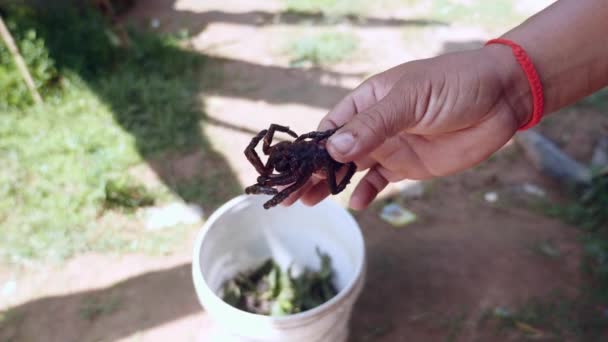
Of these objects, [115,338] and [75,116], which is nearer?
[115,338]

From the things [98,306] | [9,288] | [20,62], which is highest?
[20,62]

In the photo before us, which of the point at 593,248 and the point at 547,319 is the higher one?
the point at 593,248

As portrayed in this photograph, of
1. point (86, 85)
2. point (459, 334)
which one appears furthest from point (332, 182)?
point (86, 85)

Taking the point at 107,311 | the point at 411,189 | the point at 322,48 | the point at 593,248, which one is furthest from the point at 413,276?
the point at 322,48

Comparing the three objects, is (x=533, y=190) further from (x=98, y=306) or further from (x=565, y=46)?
(x=98, y=306)

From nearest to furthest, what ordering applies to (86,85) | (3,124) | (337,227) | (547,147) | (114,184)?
(337,227) < (114,184) < (547,147) < (3,124) < (86,85)

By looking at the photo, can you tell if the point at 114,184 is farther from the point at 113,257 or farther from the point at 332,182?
the point at 332,182

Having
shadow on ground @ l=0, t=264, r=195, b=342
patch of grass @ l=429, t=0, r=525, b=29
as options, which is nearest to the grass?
shadow on ground @ l=0, t=264, r=195, b=342
